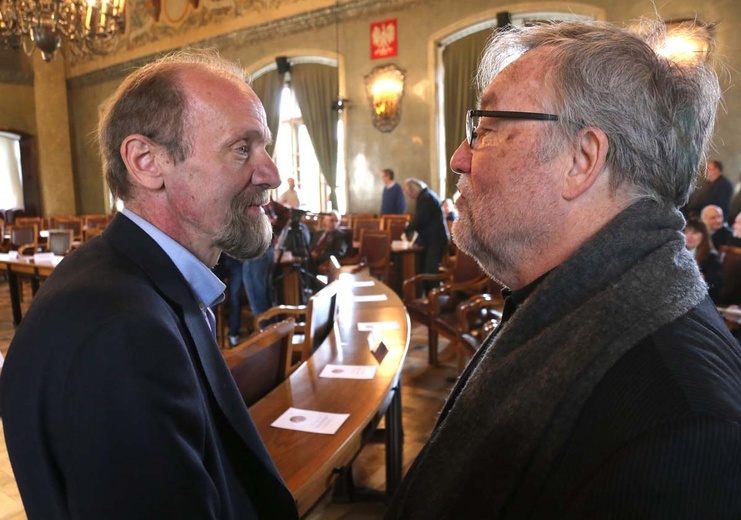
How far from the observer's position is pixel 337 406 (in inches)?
75.2

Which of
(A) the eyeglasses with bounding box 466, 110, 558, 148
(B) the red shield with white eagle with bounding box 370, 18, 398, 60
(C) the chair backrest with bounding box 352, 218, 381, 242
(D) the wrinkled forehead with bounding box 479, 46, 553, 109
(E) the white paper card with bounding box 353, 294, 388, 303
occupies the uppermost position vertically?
(B) the red shield with white eagle with bounding box 370, 18, 398, 60

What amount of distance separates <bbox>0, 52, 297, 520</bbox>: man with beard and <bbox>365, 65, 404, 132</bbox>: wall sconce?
921cm

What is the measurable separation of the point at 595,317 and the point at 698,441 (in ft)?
0.70

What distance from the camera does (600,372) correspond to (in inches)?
27.5

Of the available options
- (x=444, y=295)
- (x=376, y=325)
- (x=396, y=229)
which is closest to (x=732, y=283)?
(x=444, y=295)

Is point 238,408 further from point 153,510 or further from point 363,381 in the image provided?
point 363,381

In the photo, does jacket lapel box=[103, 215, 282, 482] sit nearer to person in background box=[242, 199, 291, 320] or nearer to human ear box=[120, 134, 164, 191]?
human ear box=[120, 134, 164, 191]

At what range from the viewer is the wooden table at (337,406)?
1488mm

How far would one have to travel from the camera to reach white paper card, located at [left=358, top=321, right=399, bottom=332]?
9.96 ft

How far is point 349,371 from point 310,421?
0.53 metres

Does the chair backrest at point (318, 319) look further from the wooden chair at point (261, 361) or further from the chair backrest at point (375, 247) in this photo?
the chair backrest at point (375, 247)

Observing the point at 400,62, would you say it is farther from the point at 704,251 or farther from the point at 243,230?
the point at 243,230

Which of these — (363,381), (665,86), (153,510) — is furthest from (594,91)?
(363,381)

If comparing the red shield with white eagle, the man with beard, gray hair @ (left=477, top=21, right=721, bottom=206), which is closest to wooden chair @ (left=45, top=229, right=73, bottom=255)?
the red shield with white eagle
